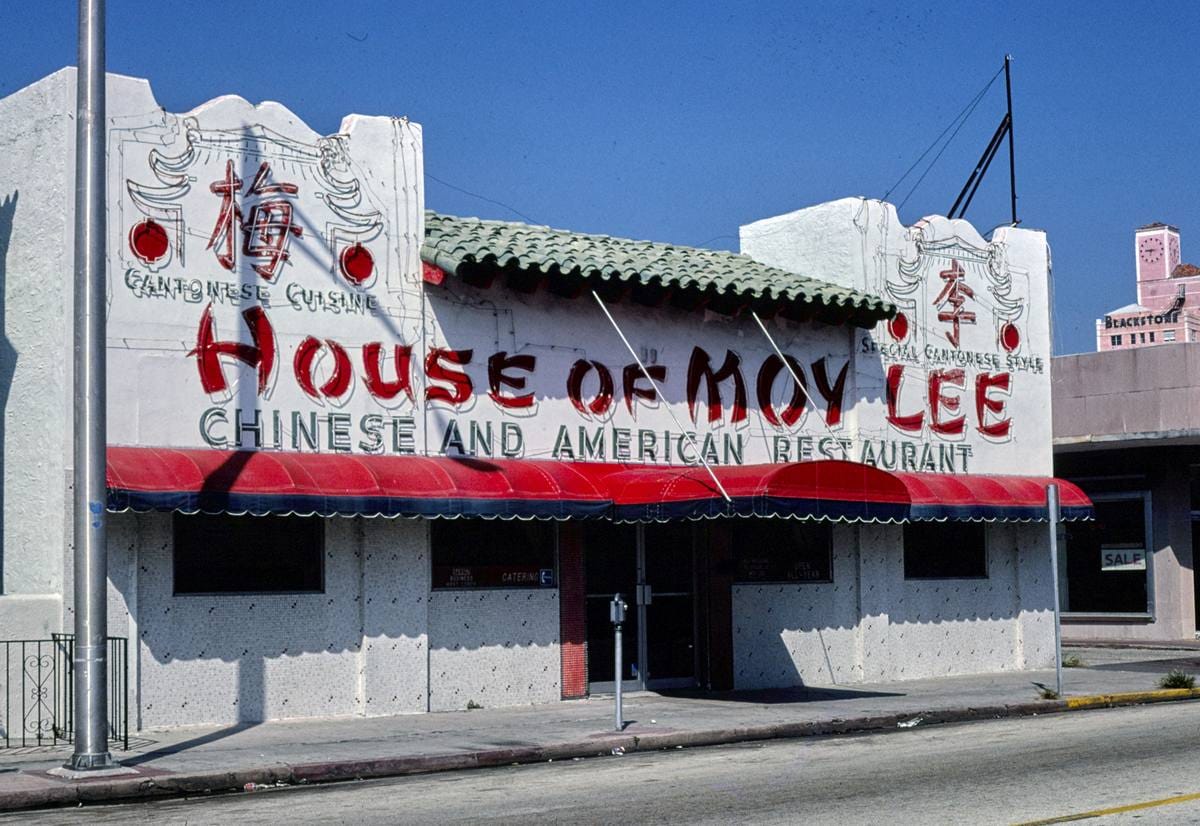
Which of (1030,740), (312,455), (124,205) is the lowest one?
(1030,740)

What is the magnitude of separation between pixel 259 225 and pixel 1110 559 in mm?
22226

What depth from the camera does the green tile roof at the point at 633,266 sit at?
64.0 ft

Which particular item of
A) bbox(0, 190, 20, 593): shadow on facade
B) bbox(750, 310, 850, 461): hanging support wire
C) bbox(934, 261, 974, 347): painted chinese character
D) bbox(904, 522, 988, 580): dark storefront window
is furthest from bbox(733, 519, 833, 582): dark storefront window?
bbox(0, 190, 20, 593): shadow on facade

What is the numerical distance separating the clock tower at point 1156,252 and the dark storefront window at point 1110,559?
303 feet

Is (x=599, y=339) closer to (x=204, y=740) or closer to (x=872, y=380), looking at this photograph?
(x=872, y=380)

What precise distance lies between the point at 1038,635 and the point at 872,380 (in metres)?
5.81

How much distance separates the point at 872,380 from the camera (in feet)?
78.4

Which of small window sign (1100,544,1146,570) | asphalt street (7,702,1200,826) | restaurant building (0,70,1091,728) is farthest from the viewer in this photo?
small window sign (1100,544,1146,570)

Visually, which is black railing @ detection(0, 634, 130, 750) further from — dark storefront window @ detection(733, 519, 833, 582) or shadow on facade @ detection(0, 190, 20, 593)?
dark storefront window @ detection(733, 519, 833, 582)

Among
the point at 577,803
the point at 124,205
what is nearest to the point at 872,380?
the point at 124,205

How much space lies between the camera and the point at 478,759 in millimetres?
14977

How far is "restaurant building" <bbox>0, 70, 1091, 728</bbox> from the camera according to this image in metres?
17.1

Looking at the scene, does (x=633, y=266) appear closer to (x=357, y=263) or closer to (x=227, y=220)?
(x=357, y=263)

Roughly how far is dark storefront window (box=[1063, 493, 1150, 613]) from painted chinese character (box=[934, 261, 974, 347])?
9.76 m
